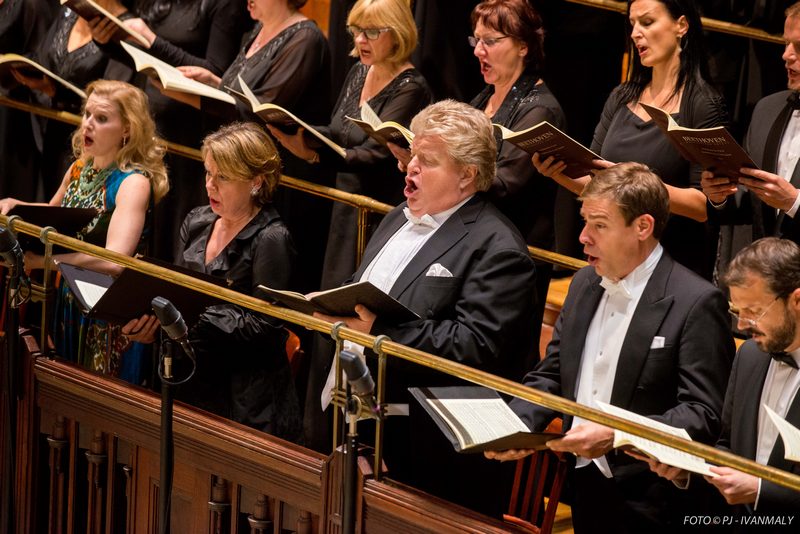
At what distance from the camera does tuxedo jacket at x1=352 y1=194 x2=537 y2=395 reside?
3279 millimetres

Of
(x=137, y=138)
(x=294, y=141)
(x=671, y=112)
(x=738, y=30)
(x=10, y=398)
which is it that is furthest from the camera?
(x=738, y=30)

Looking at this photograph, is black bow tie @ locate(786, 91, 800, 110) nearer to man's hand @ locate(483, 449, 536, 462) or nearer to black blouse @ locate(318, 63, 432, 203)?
black blouse @ locate(318, 63, 432, 203)

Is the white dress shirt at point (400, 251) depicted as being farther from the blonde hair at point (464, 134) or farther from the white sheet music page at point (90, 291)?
the white sheet music page at point (90, 291)

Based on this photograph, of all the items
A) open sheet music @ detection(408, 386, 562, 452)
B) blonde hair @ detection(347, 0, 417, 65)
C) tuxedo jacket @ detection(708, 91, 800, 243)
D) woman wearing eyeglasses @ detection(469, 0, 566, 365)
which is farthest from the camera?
blonde hair @ detection(347, 0, 417, 65)

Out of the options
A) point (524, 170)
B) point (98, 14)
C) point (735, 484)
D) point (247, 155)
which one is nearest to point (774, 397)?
point (735, 484)

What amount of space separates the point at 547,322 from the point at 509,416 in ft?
7.77

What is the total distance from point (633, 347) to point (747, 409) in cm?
30

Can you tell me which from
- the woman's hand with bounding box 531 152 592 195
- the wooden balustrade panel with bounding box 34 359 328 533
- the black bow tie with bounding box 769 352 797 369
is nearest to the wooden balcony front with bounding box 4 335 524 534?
the wooden balustrade panel with bounding box 34 359 328 533

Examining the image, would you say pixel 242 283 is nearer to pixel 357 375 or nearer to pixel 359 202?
pixel 359 202

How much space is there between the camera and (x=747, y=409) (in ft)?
9.44

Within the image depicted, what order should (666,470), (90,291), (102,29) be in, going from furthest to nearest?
1. (102,29)
2. (90,291)
3. (666,470)

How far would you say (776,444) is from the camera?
284 centimetres

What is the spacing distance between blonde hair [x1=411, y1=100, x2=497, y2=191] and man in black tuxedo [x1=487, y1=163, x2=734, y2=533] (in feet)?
1.31

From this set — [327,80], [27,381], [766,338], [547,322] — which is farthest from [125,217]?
[766,338]
